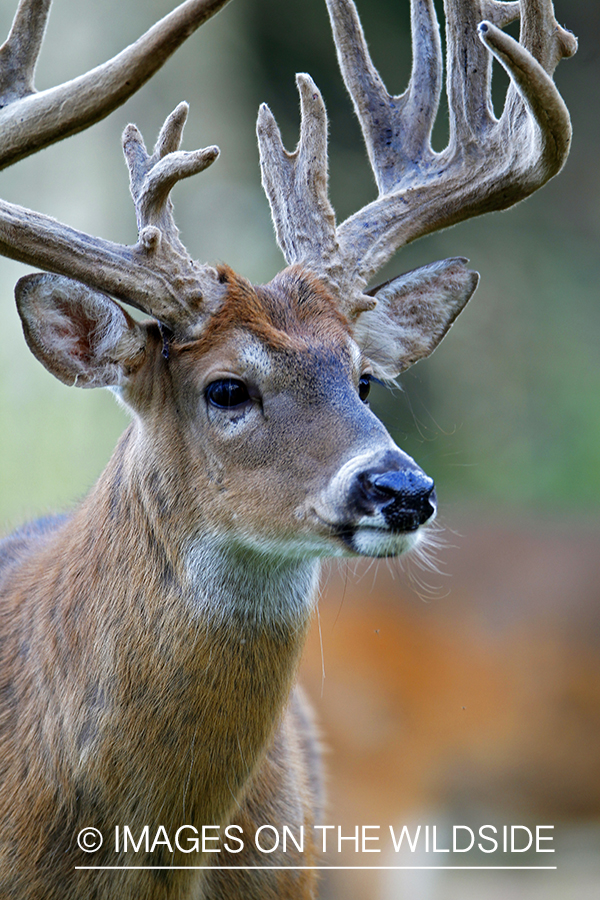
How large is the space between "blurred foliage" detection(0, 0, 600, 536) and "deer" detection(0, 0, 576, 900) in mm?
7108

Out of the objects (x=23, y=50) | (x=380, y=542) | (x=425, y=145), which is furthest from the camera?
(x=425, y=145)

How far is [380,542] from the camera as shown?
9.03ft

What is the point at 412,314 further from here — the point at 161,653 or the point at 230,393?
the point at 161,653

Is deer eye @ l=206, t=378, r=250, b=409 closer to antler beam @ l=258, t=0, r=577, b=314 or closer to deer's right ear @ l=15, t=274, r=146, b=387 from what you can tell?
deer's right ear @ l=15, t=274, r=146, b=387

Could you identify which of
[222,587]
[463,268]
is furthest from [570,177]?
[222,587]

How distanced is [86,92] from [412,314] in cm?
149

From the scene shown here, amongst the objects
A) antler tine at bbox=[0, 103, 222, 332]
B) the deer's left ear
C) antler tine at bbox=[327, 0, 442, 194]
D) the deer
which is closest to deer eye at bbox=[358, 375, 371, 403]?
the deer

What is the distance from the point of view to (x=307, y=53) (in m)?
11.1

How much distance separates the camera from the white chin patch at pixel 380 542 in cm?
273

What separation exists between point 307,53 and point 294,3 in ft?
1.83

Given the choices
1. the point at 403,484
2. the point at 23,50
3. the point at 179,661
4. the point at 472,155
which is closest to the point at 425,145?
the point at 472,155

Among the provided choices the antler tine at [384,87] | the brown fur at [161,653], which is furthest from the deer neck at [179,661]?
the antler tine at [384,87]

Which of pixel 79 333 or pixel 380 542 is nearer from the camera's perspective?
pixel 380 542

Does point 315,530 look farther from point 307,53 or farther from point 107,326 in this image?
point 307,53
